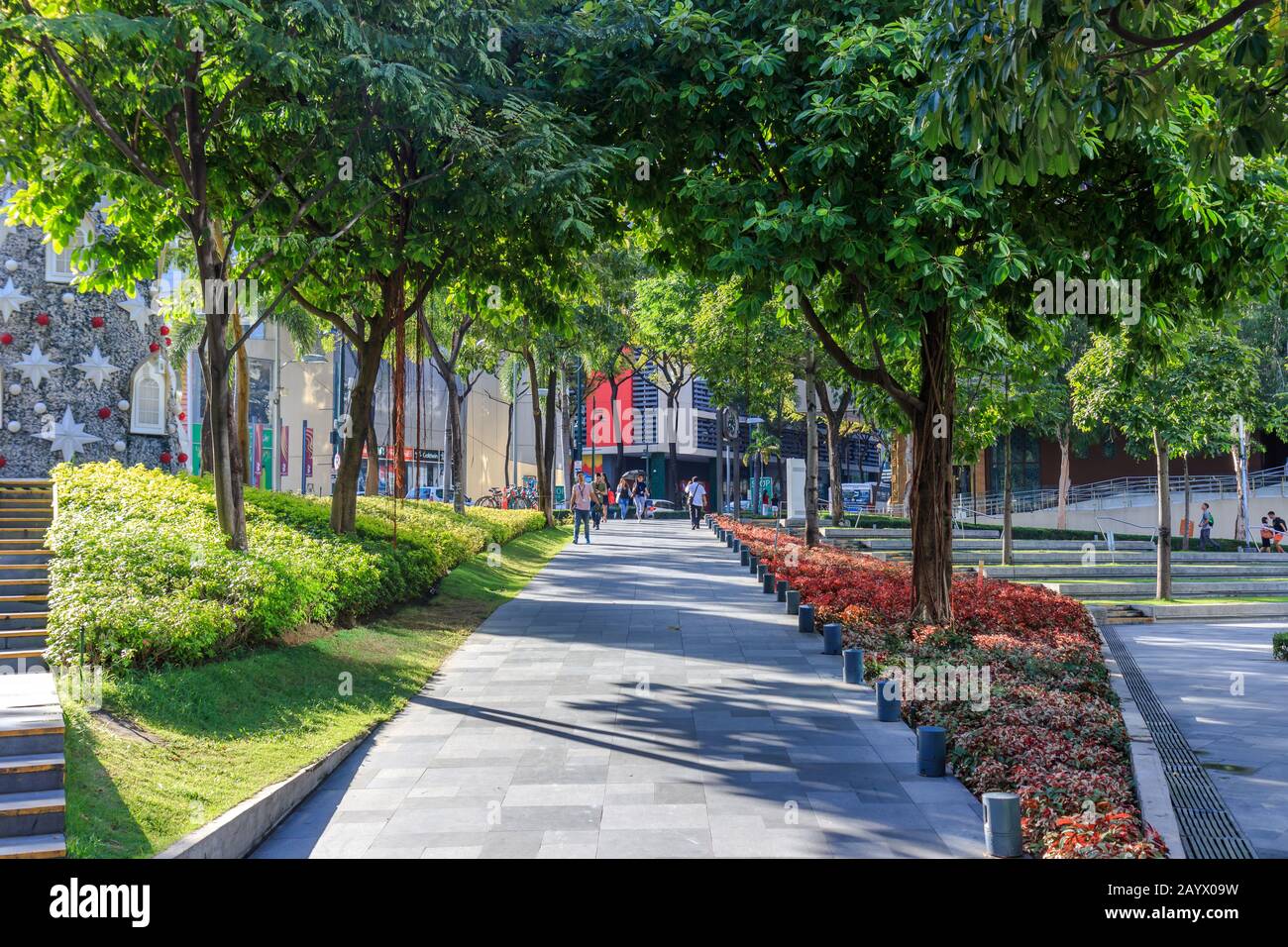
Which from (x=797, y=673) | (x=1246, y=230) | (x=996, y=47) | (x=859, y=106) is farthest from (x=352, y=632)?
(x=1246, y=230)

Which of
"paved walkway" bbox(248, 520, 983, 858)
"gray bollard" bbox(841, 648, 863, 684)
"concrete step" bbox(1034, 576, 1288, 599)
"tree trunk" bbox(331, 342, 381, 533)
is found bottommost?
"concrete step" bbox(1034, 576, 1288, 599)

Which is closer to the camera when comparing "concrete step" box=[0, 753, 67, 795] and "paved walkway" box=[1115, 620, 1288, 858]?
"concrete step" box=[0, 753, 67, 795]

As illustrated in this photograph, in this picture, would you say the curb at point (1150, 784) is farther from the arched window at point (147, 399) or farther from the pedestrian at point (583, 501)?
the pedestrian at point (583, 501)

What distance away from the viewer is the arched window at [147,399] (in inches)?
666

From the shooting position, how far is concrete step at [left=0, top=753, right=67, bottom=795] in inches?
236

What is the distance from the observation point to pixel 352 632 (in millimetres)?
12648

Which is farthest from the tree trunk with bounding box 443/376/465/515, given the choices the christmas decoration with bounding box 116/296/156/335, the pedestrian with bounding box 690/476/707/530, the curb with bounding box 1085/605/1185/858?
the curb with bounding box 1085/605/1185/858

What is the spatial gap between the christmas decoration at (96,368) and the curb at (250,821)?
10.6 metres

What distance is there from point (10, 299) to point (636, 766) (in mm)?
12473

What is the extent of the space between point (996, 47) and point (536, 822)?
212 inches

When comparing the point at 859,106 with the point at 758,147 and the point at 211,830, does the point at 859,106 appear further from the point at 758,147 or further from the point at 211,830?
the point at 211,830

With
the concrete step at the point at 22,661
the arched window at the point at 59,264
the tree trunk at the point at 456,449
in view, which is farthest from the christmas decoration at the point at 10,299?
the tree trunk at the point at 456,449

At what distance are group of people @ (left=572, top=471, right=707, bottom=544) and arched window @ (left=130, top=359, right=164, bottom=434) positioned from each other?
14690mm

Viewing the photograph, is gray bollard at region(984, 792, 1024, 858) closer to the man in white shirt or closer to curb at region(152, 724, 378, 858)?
curb at region(152, 724, 378, 858)
